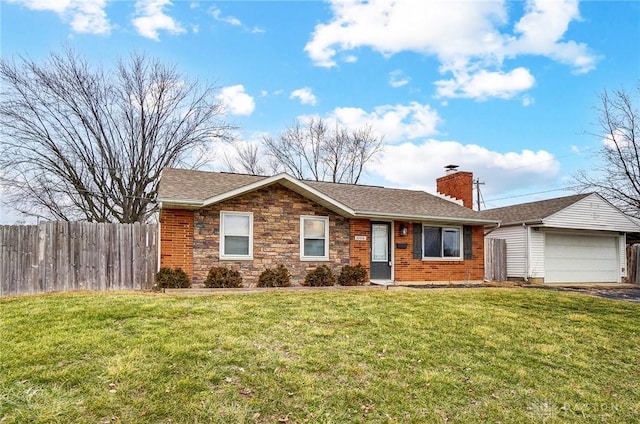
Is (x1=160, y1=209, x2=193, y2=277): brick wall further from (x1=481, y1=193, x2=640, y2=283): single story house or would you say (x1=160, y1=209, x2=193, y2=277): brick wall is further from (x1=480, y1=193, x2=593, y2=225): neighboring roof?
(x1=480, y1=193, x2=593, y2=225): neighboring roof

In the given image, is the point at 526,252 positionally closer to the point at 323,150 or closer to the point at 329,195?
the point at 329,195

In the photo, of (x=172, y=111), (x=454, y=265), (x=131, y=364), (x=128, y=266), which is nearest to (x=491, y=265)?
(x=454, y=265)

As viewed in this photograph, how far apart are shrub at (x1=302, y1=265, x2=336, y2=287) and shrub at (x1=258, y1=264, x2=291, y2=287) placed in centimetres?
67

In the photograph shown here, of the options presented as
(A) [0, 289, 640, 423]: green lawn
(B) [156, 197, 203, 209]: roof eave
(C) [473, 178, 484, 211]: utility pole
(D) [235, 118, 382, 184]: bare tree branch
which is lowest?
(A) [0, 289, 640, 423]: green lawn

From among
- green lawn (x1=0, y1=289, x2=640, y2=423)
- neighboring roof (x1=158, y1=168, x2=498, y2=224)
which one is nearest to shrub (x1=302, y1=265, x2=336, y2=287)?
neighboring roof (x1=158, y1=168, x2=498, y2=224)

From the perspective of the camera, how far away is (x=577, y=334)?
310 inches

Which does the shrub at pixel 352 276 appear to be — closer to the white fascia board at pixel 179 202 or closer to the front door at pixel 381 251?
the front door at pixel 381 251

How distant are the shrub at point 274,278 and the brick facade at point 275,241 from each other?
0.31 metres

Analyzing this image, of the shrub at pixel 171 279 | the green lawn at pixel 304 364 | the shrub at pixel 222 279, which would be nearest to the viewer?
the green lawn at pixel 304 364

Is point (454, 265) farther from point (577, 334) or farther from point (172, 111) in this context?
point (172, 111)

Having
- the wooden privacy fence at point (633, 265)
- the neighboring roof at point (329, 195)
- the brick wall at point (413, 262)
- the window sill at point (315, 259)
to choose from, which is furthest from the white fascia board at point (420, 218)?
the wooden privacy fence at point (633, 265)

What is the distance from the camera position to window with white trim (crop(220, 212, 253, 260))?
41.2ft

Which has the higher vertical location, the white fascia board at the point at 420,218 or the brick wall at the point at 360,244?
the white fascia board at the point at 420,218

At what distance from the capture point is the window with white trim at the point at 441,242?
624 inches
